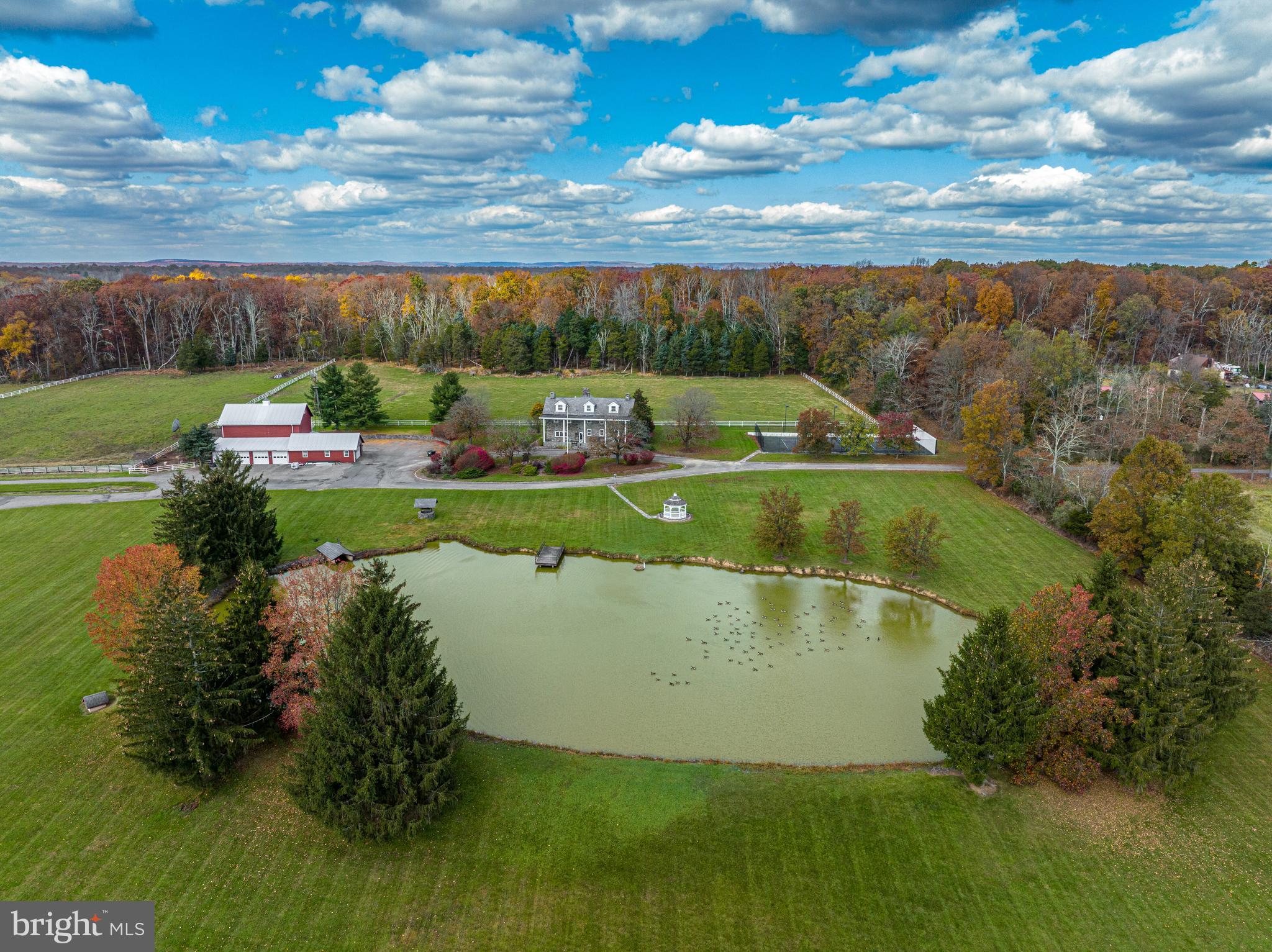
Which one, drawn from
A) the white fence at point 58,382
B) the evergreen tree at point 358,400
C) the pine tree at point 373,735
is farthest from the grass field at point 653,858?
the white fence at point 58,382

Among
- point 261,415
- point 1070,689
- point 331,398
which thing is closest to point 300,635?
point 1070,689

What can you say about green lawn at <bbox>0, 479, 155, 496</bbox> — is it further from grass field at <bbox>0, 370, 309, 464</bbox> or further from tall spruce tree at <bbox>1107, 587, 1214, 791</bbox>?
tall spruce tree at <bbox>1107, 587, 1214, 791</bbox>

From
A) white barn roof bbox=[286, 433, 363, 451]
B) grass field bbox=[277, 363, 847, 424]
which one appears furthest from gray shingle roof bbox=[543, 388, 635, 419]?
white barn roof bbox=[286, 433, 363, 451]

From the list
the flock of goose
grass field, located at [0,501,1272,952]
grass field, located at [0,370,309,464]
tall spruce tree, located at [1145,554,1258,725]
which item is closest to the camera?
grass field, located at [0,501,1272,952]

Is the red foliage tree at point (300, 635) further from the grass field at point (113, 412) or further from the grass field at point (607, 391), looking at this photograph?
the grass field at point (113, 412)
